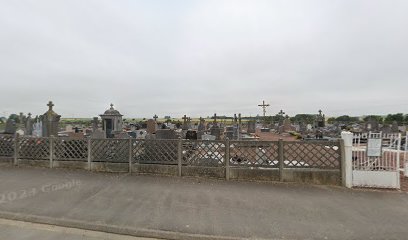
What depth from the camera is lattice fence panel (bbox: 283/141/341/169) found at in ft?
27.4

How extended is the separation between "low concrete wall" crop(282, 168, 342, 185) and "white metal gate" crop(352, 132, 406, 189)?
0.51 metres

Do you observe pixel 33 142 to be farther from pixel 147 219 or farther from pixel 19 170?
pixel 147 219

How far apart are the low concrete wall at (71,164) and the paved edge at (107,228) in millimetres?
4250

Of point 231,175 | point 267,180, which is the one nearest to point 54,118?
point 231,175

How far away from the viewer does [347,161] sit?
26.7 feet

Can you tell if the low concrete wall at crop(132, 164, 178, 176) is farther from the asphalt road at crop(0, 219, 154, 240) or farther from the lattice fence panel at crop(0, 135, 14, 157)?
the lattice fence panel at crop(0, 135, 14, 157)

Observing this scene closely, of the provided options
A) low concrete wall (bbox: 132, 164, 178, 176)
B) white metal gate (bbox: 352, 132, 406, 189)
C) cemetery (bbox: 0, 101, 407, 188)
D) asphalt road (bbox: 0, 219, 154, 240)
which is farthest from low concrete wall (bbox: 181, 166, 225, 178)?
asphalt road (bbox: 0, 219, 154, 240)

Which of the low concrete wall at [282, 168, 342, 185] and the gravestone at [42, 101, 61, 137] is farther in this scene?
the gravestone at [42, 101, 61, 137]

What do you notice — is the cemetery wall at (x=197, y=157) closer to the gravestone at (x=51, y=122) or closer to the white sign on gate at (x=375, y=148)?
the white sign on gate at (x=375, y=148)

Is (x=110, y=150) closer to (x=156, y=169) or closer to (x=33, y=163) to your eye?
(x=156, y=169)

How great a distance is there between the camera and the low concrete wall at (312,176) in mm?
8266

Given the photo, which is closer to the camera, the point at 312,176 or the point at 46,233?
the point at 46,233

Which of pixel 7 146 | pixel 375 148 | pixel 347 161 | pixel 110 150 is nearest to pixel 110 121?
pixel 7 146

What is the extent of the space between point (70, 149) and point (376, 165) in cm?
1033
